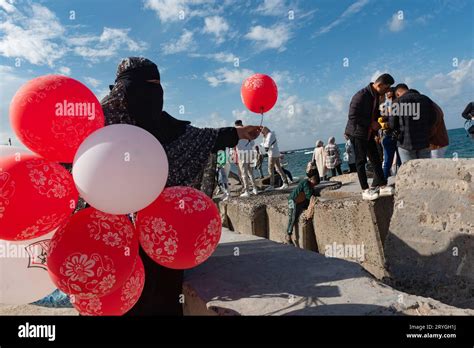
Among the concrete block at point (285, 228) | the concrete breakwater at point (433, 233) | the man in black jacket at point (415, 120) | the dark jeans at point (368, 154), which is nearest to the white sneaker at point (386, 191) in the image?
the dark jeans at point (368, 154)

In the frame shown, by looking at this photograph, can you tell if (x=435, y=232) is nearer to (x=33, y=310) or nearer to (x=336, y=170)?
(x=33, y=310)

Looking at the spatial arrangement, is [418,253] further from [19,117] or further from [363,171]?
[19,117]

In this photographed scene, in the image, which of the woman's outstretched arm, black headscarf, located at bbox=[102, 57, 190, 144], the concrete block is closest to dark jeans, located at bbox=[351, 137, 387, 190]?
the concrete block

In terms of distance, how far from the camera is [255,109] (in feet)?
9.94

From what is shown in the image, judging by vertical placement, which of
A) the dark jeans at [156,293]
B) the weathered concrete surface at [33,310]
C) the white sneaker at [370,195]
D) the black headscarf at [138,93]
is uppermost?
the black headscarf at [138,93]

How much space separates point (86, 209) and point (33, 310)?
2.09 meters

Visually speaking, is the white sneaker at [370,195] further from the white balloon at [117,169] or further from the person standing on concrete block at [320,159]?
the person standing on concrete block at [320,159]

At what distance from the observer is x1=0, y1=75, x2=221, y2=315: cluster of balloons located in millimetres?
1674

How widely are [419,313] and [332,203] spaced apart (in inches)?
107

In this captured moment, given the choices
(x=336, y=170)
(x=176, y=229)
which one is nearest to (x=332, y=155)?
(x=336, y=170)

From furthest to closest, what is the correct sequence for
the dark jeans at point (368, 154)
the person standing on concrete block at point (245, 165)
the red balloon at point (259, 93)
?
1. the person standing on concrete block at point (245, 165)
2. the dark jeans at point (368, 154)
3. the red balloon at point (259, 93)

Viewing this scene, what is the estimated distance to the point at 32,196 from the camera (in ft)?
5.59

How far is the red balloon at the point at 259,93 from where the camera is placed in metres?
2.93

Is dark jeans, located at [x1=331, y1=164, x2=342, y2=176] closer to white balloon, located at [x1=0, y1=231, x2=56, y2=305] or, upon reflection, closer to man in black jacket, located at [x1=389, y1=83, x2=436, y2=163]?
man in black jacket, located at [x1=389, y1=83, x2=436, y2=163]
